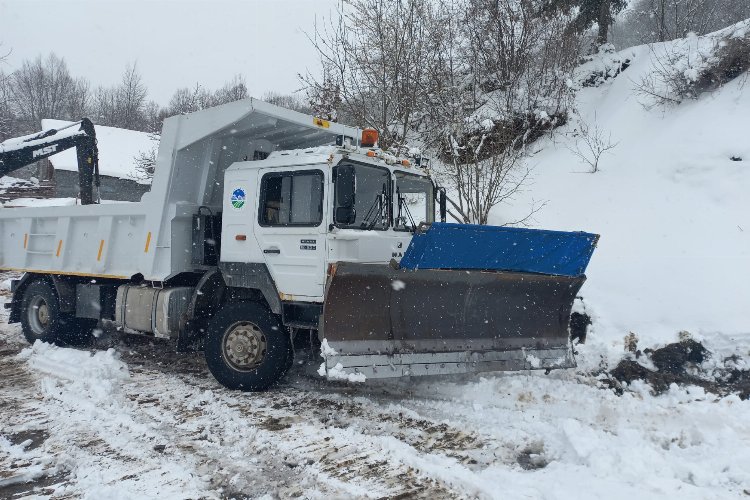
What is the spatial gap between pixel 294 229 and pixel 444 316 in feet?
5.84

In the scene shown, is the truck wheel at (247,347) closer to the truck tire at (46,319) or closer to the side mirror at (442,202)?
the side mirror at (442,202)

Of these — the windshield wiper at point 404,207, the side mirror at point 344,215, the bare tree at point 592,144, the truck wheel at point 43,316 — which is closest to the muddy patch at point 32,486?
the side mirror at point 344,215

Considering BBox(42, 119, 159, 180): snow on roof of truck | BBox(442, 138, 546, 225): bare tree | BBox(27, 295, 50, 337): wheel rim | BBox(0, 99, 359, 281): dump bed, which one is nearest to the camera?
BBox(0, 99, 359, 281): dump bed

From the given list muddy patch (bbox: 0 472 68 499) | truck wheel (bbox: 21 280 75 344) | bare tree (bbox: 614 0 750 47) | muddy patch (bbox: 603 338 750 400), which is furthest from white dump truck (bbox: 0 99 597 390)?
bare tree (bbox: 614 0 750 47)

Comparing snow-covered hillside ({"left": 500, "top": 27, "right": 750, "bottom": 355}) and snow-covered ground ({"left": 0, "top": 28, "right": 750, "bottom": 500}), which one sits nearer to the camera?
snow-covered ground ({"left": 0, "top": 28, "right": 750, "bottom": 500})

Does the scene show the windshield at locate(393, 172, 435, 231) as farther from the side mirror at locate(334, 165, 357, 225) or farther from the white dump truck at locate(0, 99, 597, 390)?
the side mirror at locate(334, 165, 357, 225)

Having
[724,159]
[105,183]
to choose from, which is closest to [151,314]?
[724,159]

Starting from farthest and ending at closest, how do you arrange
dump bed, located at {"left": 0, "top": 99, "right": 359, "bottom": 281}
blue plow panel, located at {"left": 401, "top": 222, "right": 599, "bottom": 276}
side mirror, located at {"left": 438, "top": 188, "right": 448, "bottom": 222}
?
side mirror, located at {"left": 438, "top": 188, "right": 448, "bottom": 222} → dump bed, located at {"left": 0, "top": 99, "right": 359, "bottom": 281} → blue plow panel, located at {"left": 401, "top": 222, "right": 599, "bottom": 276}

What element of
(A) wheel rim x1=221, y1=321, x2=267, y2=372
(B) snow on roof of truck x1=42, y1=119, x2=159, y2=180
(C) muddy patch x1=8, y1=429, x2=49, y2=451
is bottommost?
(C) muddy patch x1=8, y1=429, x2=49, y2=451

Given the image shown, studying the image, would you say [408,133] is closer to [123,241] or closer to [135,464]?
[123,241]

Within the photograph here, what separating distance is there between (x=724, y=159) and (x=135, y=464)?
35.6ft

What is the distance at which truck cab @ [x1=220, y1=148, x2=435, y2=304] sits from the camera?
5148 millimetres

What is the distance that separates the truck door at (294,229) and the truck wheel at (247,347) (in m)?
0.43

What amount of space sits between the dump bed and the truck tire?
1157 millimetres
